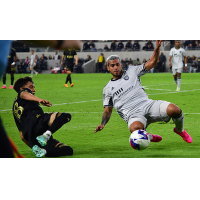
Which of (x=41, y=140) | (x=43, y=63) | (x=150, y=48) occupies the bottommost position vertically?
(x=41, y=140)

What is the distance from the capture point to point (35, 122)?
4957 mm

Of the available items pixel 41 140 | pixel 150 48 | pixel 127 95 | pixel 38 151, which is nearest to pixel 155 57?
pixel 127 95

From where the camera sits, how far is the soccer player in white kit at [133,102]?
16.8 ft

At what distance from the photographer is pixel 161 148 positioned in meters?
5.44

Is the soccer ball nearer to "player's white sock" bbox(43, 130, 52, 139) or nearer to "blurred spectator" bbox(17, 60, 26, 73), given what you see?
"player's white sock" bbox(43, 130, 52, 139)

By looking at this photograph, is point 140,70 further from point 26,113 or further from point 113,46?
point 113,46

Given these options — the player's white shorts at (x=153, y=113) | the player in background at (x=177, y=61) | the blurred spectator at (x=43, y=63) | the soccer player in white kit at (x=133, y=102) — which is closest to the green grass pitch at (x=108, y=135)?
the soccer player in white kit at (x=133, y=102)

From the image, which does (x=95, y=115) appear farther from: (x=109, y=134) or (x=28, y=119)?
(x=28, y=119)

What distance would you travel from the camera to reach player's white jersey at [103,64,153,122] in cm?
521

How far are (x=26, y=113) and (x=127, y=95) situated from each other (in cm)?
139

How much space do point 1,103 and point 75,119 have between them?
13.1ft

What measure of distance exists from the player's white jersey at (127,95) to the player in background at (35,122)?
0.69 meters

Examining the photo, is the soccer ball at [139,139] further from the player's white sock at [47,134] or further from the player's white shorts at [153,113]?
the player's white sock at [47,134]

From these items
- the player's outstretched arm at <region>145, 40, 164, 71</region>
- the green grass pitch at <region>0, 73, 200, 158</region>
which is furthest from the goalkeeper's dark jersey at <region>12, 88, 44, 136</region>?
the player's outstretched arm at <region>145, 40, 164, 71</region>
